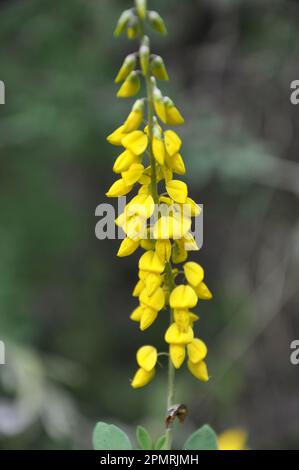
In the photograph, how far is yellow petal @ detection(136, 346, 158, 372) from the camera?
1.33 m

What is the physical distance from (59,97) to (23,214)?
0.76 meters

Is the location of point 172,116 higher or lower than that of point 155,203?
higher

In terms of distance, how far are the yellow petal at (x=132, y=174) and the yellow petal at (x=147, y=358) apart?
328 mm

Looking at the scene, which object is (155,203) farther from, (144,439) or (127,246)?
(144,439)

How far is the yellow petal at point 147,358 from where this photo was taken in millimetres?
1331

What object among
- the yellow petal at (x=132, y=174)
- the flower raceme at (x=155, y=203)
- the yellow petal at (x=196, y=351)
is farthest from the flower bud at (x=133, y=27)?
the yellow petal at (x=196, y=351)

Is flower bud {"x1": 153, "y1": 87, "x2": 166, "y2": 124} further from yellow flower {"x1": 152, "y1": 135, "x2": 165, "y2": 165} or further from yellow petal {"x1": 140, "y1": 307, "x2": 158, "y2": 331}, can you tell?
yellow petal {"x1": 140, "y1": 307, "x2": 158, "y2": 331}

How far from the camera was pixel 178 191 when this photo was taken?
1.25 m

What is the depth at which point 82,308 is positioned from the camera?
3896 mm

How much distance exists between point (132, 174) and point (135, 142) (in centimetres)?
6

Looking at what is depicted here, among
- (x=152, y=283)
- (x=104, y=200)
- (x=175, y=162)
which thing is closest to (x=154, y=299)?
(x=152, y=283)

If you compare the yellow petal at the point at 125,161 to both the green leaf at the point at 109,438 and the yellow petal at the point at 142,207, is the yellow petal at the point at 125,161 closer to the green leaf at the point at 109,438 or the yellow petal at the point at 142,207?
the yellow petal at the point at 142,207

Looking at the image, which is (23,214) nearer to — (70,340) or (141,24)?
(70,340)

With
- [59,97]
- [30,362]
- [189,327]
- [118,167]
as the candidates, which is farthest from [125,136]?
[59,97]
